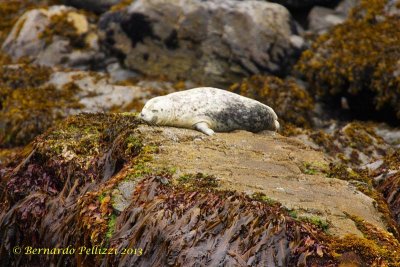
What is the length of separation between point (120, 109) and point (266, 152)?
16.5ft

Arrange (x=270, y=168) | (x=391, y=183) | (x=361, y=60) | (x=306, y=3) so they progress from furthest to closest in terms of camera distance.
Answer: (x=306, y=3) < (x=361, y=60) < (x=391, y=183) < (x=270, y=168)

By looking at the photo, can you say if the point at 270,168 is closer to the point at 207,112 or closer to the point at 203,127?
the point at 203,127

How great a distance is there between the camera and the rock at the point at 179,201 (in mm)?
4160

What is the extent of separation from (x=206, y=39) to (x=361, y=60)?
295 cm

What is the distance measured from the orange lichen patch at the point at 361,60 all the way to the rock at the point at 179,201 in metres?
4.27

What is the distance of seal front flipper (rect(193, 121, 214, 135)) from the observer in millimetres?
6434

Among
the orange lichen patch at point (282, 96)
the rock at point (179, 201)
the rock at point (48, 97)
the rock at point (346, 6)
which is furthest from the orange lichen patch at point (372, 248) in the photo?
the rock at point (346, 6)

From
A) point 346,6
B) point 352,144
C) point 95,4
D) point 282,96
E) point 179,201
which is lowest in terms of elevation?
point 95,4

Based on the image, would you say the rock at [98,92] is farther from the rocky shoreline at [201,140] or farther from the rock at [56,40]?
the rock at [56,40]

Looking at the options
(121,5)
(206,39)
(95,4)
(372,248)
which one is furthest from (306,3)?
(372,248)

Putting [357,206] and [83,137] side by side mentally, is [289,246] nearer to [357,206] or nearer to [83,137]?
[357,206]

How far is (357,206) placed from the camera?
4.88 metres

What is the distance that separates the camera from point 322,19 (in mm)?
12469

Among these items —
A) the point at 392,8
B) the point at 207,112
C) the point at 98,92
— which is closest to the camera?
the point at 207,112
